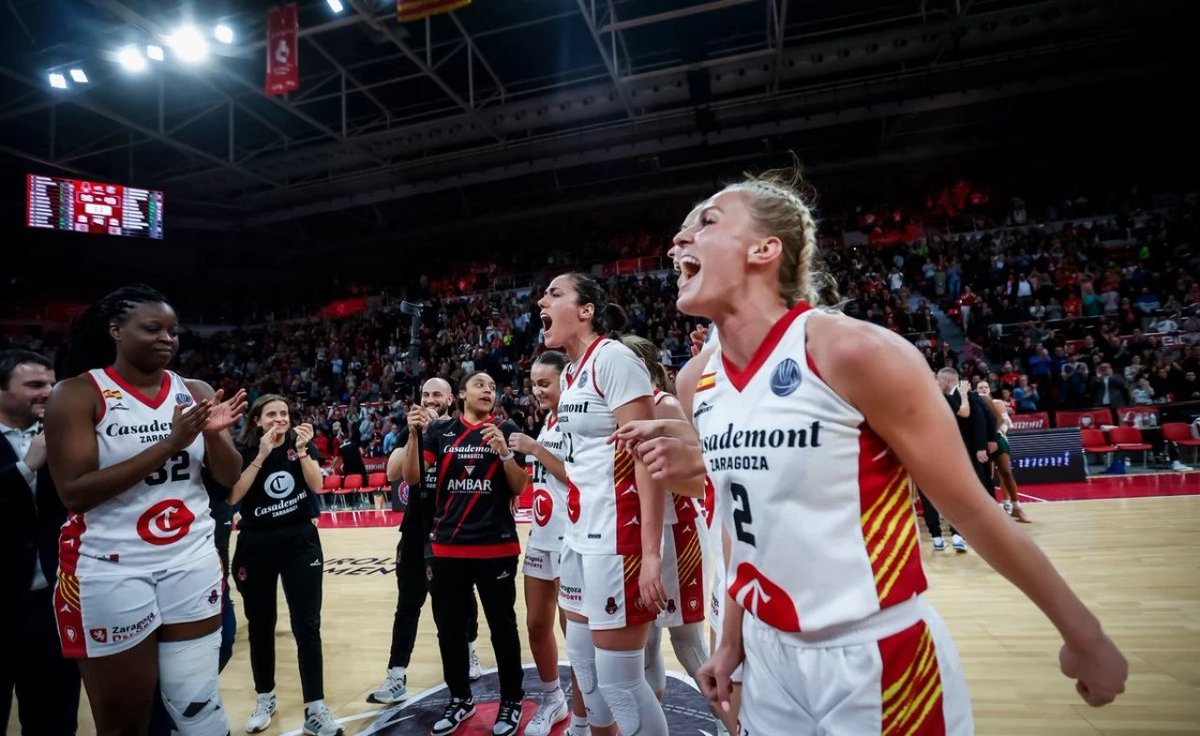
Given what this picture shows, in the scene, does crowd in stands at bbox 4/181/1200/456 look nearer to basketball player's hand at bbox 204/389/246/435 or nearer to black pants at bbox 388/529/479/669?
black pants at bbox 388/529/479/669

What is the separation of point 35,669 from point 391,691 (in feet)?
6.04

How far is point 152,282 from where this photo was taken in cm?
2422

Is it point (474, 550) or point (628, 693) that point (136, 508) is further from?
point (628, 693)

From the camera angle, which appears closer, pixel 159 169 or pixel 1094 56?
pixel 1094 56

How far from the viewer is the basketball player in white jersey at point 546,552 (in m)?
3.40

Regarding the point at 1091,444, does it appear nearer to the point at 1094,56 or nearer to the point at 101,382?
the point at 1094,56

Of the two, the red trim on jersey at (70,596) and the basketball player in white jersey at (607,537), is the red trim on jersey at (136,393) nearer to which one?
the red trim on jersey at (70,596)

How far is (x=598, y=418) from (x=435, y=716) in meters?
2.25

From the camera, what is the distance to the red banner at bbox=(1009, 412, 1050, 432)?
11.8m

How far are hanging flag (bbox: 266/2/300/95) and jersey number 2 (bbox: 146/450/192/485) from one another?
12.3 m

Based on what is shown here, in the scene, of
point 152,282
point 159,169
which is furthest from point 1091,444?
point 152,282

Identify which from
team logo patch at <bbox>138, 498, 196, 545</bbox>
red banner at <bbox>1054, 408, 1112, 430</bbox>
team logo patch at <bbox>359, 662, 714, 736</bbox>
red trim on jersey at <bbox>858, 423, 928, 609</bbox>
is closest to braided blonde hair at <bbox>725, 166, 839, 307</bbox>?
red trim on jersey at <bbox>858, 423, 928, 609</bbox>

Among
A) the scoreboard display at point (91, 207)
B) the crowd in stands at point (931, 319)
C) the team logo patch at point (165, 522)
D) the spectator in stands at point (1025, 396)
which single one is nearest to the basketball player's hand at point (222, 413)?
the team logo patch at point (165, 522)

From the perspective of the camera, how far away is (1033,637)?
4.34 metres
